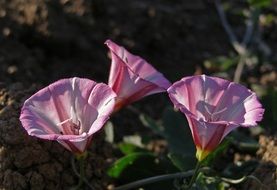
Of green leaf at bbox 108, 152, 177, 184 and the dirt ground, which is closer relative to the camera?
the dirt ground

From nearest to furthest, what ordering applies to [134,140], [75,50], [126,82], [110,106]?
1. [110,106]
2. [126,82]
3. [134,140]
4. [75,50]

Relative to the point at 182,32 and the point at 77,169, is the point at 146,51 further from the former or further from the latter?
the point at 77,169

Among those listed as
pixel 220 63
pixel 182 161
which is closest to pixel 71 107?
pixel 182 161

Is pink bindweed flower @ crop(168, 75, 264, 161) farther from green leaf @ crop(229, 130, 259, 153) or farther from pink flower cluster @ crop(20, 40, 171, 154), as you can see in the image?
green leaf @ crop(229, 130, 259, 153)

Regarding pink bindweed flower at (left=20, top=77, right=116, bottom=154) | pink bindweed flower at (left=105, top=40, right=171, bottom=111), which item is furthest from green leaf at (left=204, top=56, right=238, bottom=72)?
pink bindweed flower at (left=20, top=77, right=116, bottom=154)

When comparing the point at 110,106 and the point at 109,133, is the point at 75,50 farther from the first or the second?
the point at 110,106

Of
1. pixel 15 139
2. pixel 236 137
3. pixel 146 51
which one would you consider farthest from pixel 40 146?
pixel 146 51

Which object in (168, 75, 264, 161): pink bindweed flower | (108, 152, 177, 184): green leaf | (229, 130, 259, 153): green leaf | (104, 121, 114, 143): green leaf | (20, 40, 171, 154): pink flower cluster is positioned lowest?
(229, 130, 259, 153): green leaf
